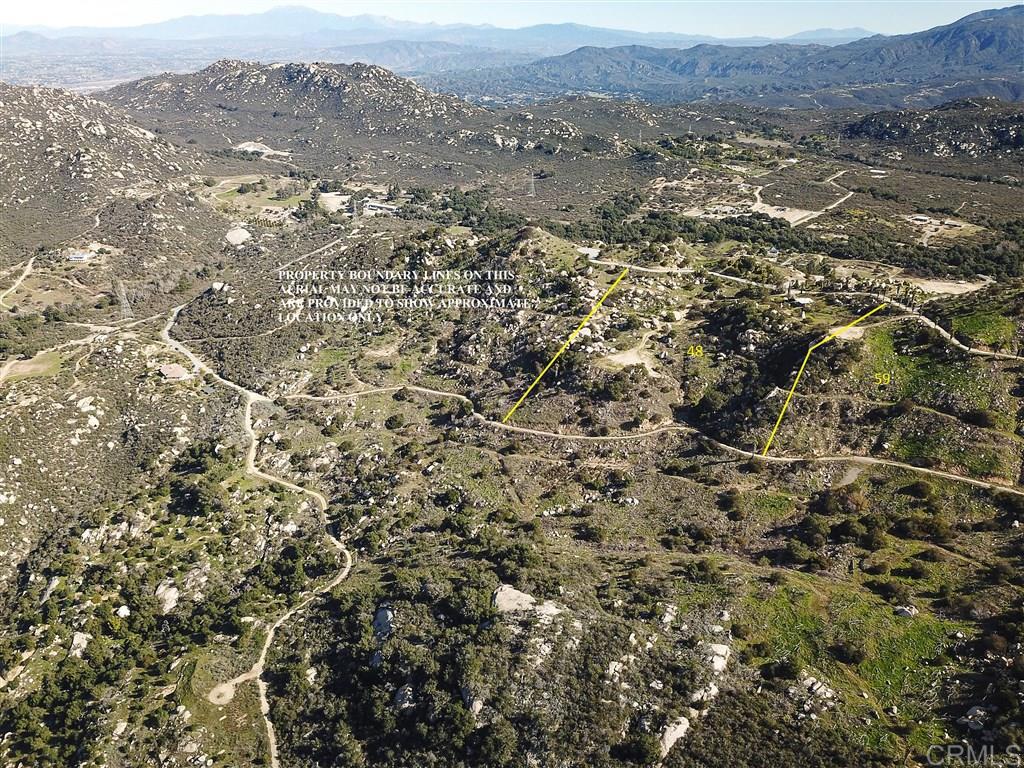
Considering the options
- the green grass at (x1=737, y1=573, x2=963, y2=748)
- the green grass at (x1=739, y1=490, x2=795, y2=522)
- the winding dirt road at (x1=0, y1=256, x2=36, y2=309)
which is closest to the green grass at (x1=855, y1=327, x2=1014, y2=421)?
the green grass at (x1=739, y1=490, x2=795, y2=522)

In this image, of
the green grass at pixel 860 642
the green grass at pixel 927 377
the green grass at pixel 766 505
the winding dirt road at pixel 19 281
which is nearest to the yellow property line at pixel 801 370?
the green grass at pixel 927 377

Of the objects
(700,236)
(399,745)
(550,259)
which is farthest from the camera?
(700,236)

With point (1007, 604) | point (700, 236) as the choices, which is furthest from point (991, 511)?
point (700, 236)

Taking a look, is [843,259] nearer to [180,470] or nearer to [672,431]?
[672,431]

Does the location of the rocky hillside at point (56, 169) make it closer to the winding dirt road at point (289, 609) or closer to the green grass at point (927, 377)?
the winding dirt road at point (289, 609)

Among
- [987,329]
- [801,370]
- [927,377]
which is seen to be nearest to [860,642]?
[801,370]
